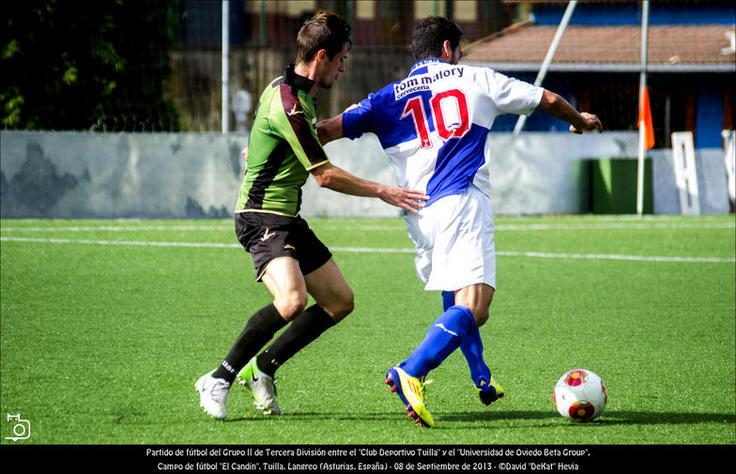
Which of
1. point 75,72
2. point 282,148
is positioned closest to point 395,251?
point 282,148

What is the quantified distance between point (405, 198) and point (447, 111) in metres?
0.48

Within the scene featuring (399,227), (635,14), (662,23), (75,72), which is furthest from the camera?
(662,23)

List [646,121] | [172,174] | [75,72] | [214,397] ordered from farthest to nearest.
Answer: [75,72]
[646,121]
[172,174]
[214,397]

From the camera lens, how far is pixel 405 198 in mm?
5715

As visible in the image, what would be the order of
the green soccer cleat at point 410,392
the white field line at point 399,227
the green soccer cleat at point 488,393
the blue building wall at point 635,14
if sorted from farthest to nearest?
the blue building wall at point 635,14
the white field line at point 399,227
the green soccer cleat at point 488,393
the green soccer cleat at point 410,392

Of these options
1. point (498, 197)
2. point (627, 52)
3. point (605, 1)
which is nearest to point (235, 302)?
point (498, 197)

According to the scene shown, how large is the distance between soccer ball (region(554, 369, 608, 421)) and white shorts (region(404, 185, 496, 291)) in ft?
2.09

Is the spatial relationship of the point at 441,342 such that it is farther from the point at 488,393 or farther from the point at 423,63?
the point at 423,63

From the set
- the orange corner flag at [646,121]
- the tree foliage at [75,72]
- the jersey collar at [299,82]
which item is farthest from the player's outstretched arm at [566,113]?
the tree foliage at [75,72]

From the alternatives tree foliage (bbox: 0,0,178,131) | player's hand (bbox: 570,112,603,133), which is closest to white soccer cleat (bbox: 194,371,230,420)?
player's hand (bbox: 570,112,603,133)

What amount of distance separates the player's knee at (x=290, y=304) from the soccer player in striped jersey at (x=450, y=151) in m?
0.62

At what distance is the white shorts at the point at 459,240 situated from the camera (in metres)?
5.70

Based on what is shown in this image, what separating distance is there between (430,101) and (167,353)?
2.74 m

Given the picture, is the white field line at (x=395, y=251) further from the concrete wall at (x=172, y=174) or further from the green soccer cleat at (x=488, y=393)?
the green soccer cleat at (x=488, y=393)
